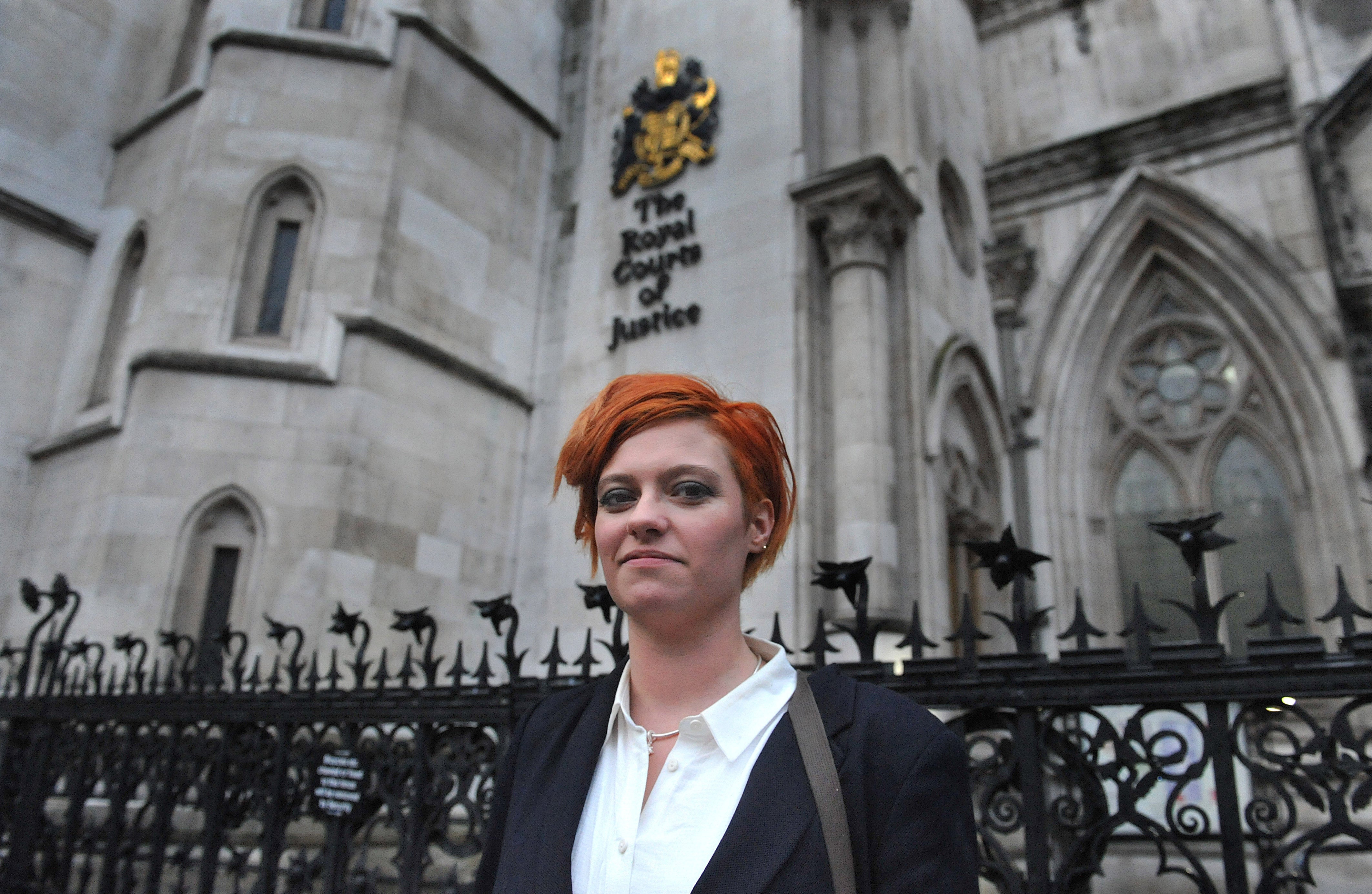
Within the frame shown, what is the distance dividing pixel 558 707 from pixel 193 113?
1016cm

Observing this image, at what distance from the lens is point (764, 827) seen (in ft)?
4.48

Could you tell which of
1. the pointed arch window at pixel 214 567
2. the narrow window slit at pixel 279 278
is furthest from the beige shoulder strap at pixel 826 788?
the narrow window slit at pixel 279 278

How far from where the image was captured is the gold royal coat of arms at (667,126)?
933 cm

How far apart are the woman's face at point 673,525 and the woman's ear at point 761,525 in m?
0.04

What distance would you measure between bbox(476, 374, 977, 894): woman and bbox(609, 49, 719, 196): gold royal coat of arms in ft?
26.4

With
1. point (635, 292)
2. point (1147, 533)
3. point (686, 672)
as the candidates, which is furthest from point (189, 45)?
point (1147, 533)

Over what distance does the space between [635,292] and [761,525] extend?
789 centimetres

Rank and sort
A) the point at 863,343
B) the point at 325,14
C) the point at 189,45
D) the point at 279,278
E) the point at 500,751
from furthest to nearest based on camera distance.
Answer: the point at 189,45, the point at 325,14, the point at 279,278, the point at 863,343, the point at 500,751

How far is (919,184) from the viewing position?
9148 millimetres

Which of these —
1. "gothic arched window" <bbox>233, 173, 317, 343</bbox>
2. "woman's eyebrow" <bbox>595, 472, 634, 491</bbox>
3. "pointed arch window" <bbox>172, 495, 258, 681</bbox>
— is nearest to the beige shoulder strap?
"woman's eyebrow" <bbox>595, 472, 634, 491</bbox>

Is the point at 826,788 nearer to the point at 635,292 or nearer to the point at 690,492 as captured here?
the point at 690,492

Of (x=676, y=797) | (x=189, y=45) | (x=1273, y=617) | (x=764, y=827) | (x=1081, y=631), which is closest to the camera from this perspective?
(x=764, y=827)

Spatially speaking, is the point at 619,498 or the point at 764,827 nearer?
the point at 764,827

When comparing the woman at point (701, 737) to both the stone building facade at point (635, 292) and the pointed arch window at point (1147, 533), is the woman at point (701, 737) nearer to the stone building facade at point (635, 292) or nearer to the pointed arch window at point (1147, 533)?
the stone building facade at point (635, 292)
